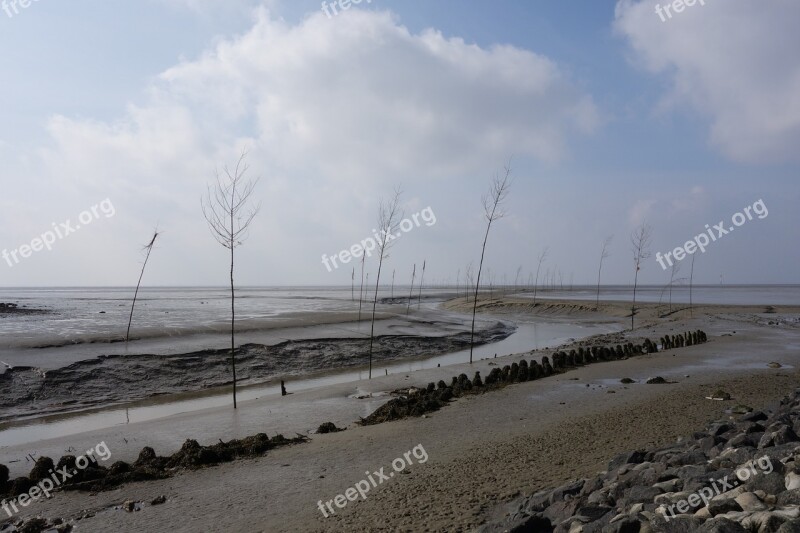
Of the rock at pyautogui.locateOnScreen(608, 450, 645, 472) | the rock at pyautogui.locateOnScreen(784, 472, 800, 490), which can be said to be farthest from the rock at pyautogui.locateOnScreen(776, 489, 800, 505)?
the rock at pyautogui.locateOnScreen(608, 450, 645, 472)

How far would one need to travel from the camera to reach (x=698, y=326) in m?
40.1

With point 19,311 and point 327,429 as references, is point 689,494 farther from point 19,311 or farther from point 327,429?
point 19,311

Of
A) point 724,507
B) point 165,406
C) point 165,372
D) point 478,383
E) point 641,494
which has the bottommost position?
point 165,406

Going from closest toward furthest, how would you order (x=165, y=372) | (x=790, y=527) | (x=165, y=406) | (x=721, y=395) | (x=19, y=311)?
(x=790, y=527) → (x=721, y=395) → (x=165, y=406) → (x=165, y=372) → (x=19, y=311)

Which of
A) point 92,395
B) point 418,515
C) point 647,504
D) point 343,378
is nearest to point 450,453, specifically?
point 418,515

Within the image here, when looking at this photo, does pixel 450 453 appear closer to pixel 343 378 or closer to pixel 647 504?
pixel 647 504

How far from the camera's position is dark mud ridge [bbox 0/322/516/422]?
1709cm

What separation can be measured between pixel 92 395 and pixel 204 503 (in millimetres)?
13327

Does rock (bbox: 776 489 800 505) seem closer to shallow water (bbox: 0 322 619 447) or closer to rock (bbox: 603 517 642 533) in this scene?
rock (bbox: 603 517 642 533)

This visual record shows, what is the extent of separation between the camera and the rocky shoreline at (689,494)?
387cm

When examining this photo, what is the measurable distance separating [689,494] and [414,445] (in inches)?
213

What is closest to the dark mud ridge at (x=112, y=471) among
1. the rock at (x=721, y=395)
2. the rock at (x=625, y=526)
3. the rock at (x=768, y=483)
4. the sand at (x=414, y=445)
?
the sand at (x=414, y=445)

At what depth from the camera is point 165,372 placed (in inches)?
821

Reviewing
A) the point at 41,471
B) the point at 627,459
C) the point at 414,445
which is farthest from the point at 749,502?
the point at 41,471
